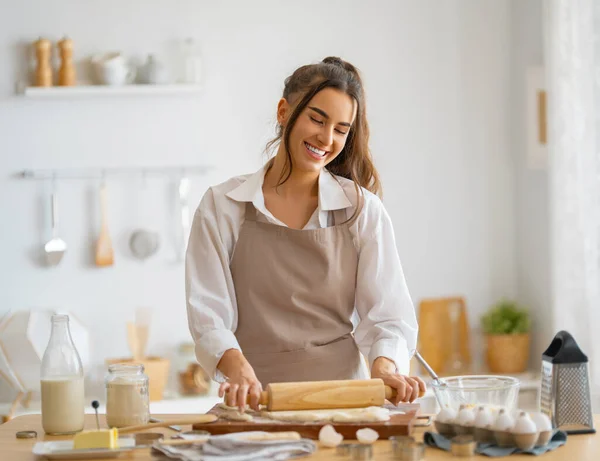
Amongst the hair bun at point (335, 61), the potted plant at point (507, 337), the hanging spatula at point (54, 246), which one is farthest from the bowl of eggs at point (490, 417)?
the hanging spatula at point (54, 246)

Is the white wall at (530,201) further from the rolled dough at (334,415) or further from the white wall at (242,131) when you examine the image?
the rolled dough at (334,415)

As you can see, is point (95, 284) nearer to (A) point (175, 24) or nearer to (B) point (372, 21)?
(A) point (175, 24)

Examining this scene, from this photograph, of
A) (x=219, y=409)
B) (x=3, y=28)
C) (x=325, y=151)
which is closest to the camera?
(x=219, y=409)

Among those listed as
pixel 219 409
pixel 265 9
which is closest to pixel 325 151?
pixel 219 409

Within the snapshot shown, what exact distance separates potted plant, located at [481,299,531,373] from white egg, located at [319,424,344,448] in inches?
104

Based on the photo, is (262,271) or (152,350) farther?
(152,350)

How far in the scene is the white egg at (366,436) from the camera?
160 centimetres

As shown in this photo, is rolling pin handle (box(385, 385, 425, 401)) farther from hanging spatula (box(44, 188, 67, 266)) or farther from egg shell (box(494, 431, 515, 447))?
hanging spatula (box(44, 188, 67, 266))

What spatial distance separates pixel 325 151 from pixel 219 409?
Answer: 0.61 meters

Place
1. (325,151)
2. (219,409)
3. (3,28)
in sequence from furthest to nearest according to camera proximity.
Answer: (3,28) < (325,151) < (219,409)

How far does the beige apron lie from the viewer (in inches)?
83.0

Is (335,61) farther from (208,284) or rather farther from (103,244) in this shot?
(103,244)

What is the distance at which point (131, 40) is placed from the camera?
162 inches

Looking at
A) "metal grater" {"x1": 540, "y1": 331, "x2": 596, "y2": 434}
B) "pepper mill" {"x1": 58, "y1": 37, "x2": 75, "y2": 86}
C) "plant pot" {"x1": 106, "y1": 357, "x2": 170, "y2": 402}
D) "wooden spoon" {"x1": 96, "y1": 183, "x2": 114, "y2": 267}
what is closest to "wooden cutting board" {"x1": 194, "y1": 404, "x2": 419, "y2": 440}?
"metal grater" {"x1": 540, "y1": 331, "x2": 596, "y2": 434}
